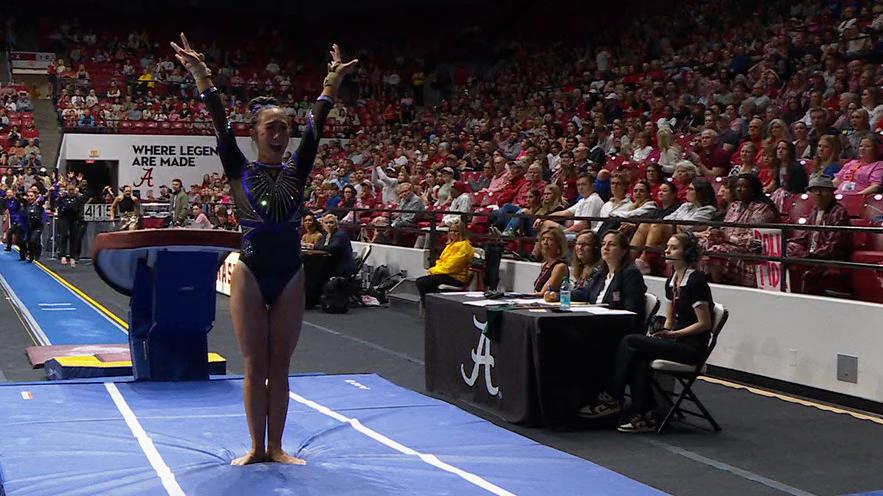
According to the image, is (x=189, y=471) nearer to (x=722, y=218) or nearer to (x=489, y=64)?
(x=722, y=218)

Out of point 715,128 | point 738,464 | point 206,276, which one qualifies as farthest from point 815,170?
point 206,276

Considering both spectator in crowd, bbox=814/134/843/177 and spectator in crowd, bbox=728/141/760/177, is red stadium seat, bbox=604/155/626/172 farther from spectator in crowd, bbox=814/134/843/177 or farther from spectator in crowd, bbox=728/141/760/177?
spectator in crowd, bbox=814/134/843/177

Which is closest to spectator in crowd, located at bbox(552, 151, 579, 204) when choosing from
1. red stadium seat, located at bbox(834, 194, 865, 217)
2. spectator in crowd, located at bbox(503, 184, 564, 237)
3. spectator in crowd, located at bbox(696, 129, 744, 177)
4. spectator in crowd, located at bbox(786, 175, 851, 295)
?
spectator in crowd, located at bbox(503, 184, 564, 237)

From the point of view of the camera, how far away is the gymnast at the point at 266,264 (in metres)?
4.50

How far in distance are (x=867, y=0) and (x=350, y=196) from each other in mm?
8355

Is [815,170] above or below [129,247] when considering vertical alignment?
above

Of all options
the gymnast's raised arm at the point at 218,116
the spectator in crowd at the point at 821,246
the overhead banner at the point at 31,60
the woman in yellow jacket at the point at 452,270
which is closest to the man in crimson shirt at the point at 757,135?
the spectator in crowd at the point at 821,246

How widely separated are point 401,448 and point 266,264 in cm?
112

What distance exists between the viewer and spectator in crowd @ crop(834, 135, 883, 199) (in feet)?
27.7

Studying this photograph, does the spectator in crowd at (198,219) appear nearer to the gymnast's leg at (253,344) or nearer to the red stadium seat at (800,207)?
the red stadium seat at (800,207)

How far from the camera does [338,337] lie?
9945mm

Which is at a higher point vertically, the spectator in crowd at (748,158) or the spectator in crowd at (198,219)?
the spectator in crowd at (748,158)

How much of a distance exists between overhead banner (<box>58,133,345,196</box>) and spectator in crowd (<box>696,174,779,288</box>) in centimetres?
1672

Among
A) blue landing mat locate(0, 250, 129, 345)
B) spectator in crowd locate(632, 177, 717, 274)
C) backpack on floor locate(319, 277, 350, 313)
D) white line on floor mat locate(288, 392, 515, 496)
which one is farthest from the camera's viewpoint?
backpack on floor locate(319, 277, 350, 313)
